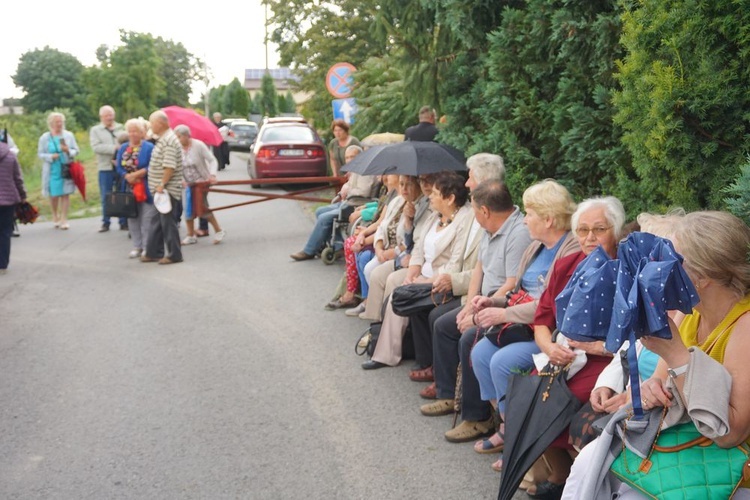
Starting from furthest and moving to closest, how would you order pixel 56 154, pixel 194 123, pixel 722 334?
pixel 194 123
pixel 56 154
pixel 722 334

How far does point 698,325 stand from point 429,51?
243 inches

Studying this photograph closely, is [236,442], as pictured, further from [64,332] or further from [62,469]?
[64,332]

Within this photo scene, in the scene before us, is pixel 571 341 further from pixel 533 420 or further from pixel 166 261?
pixel 166 261

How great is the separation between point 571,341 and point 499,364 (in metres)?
0.57

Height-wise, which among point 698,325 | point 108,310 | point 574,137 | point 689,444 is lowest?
point 108,310

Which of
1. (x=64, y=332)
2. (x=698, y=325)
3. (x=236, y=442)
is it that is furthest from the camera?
(x=64, y=332)

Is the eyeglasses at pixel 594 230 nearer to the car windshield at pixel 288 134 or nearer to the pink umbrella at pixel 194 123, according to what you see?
the pink umbrella at pixel 194 123

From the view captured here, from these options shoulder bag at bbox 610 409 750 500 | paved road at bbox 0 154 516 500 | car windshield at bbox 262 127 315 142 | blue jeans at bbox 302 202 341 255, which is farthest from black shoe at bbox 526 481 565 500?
car windshield at bbox 262 127 315 142

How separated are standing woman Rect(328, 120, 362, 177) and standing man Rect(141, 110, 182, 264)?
Answer: 2.62m

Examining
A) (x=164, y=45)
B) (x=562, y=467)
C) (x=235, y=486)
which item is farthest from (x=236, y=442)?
(x=164, y=45)

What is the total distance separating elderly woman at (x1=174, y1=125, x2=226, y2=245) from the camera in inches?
537

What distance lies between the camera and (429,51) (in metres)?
9.14

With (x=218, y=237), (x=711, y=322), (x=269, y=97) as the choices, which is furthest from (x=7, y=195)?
(x=269, y=97)

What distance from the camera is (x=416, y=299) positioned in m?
6.50
